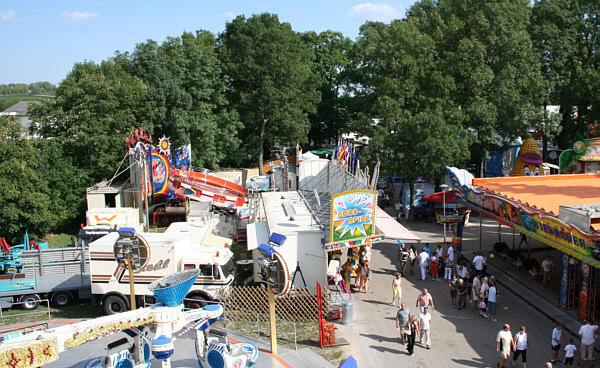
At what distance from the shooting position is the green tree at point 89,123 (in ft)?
105

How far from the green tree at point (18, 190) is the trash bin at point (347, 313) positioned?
18119 mm

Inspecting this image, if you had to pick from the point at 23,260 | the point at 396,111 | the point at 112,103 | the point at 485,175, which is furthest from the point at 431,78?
the point at 23,260

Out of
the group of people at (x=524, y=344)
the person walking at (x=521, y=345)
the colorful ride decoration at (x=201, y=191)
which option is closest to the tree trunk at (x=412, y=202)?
the colorful ride decoration at (x=201, y=191)

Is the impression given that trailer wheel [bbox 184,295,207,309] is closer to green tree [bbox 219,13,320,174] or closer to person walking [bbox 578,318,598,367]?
person walking [bbox 578,318,598,367]

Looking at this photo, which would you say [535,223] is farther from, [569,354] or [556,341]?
[569,354]

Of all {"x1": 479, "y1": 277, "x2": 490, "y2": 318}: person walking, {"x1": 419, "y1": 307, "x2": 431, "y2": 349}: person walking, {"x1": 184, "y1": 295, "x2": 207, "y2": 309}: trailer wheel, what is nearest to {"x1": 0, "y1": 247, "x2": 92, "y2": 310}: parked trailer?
{"x1": 184, "y1": 295, "x2": 207, "y2": 309}: trailer wheel

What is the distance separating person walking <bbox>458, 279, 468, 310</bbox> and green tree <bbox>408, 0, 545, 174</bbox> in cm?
1600

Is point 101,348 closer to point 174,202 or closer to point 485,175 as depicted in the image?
point 174,202

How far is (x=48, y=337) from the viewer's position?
34.3ft

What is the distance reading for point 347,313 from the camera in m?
17.0

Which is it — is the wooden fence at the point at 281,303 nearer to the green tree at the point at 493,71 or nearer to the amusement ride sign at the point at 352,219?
the amusement ride sign at the point at 352,219

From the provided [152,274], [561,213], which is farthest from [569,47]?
[152,274]

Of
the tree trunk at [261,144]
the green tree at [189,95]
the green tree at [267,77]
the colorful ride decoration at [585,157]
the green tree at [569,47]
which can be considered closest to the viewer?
the colorful ride decoration at [585,157]

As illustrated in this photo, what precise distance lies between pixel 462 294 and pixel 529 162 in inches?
474
